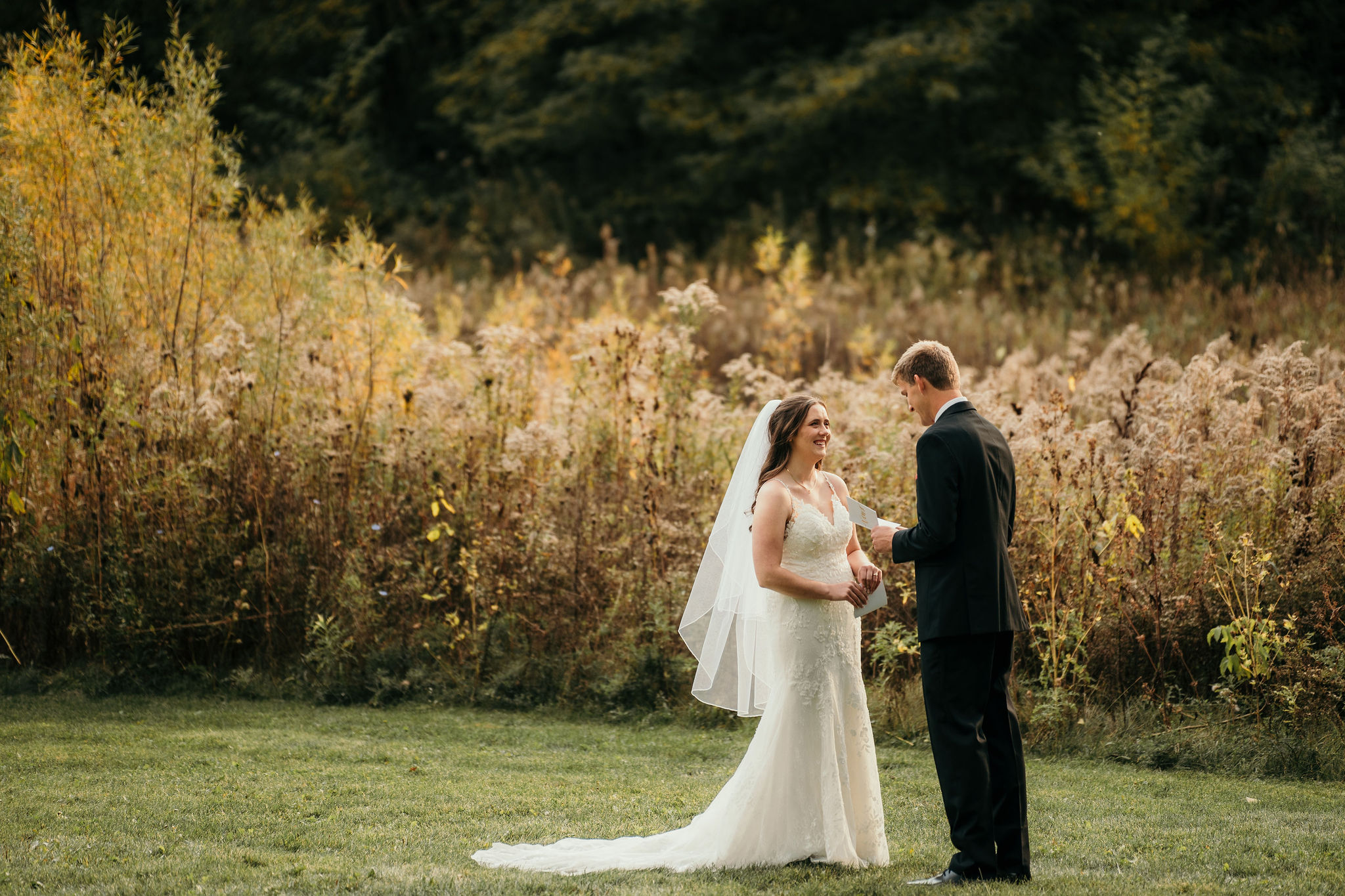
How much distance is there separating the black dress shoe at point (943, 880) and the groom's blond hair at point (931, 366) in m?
1.78

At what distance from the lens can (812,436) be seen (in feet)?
15.8

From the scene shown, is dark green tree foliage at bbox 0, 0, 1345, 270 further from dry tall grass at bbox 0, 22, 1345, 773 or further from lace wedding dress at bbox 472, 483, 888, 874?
lace wedding dress at bbox 472, 483, 888, 874

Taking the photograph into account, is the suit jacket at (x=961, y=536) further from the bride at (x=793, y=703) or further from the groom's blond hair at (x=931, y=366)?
the bride at (x=793, y=703)

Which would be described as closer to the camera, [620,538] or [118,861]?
[118,861]

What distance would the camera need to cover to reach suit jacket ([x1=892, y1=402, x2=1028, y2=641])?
14.1 ft

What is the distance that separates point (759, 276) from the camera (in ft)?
58.3

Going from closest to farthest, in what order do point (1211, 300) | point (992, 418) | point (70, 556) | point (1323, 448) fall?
point (1323, 448) → point (992, 418) → point (70, 556) → point (1211, 300)

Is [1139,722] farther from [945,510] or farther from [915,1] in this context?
[915,1]

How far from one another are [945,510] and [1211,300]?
1155 cm

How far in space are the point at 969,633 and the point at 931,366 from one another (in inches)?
39.0

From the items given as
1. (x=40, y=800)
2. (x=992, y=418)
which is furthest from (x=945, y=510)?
(x=40, y=800)

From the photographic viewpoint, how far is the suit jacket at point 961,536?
4.29 metres

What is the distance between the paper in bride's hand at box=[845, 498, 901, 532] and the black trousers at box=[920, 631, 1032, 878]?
49 cm

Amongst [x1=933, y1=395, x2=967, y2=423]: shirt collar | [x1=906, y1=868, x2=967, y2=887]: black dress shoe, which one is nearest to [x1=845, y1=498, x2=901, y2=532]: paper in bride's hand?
[x1=933, y1=395, x2=967, y2=423]: shirt collar
